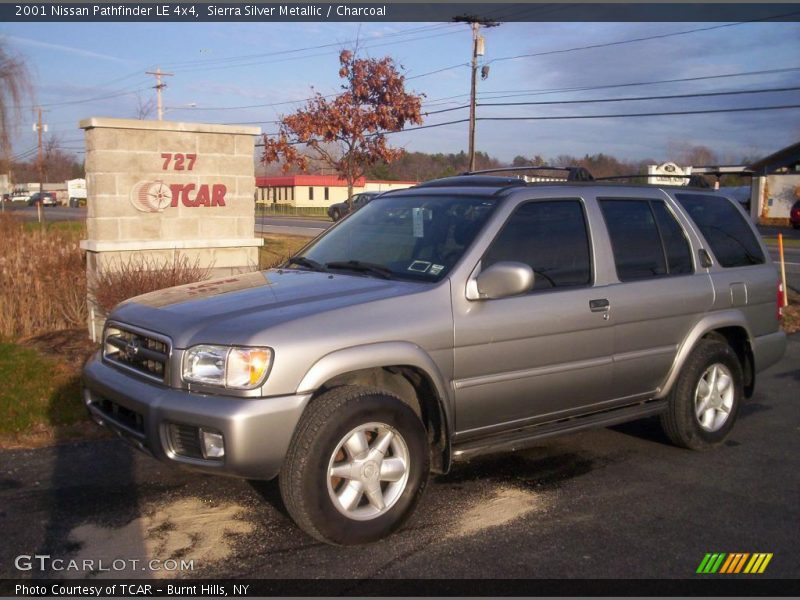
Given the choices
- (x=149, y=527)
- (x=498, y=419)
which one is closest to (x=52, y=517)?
(x=149, y=527)

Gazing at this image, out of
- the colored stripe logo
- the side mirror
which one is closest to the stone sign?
the side mirror

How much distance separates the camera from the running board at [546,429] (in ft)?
15.1

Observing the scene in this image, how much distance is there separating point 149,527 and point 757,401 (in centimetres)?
568

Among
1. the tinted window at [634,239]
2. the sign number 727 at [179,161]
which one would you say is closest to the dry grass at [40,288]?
the sign number 727 at [179,161]

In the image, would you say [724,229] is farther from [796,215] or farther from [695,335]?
[796,215]

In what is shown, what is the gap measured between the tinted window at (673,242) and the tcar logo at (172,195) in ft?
18.8

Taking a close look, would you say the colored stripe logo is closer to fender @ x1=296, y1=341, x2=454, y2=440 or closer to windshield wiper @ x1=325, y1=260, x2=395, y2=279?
fender @ x1=296, y1=341, x2=454, y2=440

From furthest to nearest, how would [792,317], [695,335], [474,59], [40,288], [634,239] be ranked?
[474,59]
[792,317]
[40,288]
[695,335]
[634,239]

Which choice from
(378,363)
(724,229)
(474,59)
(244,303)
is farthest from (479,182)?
(474,59)

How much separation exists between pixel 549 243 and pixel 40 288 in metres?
6.60

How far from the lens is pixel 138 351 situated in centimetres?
433

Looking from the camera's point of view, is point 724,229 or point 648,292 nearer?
point 648,292

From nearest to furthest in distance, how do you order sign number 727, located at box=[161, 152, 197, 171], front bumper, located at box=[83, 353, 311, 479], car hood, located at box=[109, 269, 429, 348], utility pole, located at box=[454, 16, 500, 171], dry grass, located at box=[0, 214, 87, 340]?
front bumper, located at box=[83, 353, 311, 479] → car hood, located at box=[109, 269, 429, 348] → dry grass, located at box=[0, 214, 87, 340] → sign number 727, located at box=[161, 152, 197, 171] → utility pole, located at box=[454, 16, 500, 171]

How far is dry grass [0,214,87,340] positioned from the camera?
9055 mm
